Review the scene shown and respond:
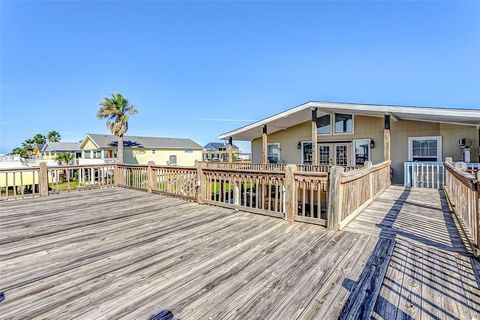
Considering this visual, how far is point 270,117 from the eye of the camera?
10312 mm

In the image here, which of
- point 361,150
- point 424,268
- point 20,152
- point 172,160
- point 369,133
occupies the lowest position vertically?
point 424,268

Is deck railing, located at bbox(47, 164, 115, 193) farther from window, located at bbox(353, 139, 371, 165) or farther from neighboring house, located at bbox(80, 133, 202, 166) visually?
neighboring house, located at bbox(80, 133, 202, 166)

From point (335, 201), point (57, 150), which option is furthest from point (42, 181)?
point (57, 150)

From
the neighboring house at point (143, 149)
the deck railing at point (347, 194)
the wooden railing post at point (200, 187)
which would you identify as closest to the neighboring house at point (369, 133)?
the deck railing at point (347, 194)

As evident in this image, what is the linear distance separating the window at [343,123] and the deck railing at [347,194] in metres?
5.82

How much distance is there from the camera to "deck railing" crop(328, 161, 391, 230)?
368 centimetres

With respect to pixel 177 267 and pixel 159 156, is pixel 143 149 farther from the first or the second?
pixel 177 267

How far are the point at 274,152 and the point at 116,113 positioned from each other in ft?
49.8

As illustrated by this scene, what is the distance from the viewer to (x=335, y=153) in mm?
11430

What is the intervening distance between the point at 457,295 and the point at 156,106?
31264 mm

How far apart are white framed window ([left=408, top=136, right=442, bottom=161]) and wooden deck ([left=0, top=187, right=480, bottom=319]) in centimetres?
593

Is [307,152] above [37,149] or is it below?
below

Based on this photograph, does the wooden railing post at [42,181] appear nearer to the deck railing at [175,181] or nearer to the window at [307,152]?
the deck railing at [175,181]

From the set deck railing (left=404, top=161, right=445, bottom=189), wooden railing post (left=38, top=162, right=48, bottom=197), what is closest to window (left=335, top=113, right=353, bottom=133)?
deck railing (left=404, top=161, right=445, bottom=189)
